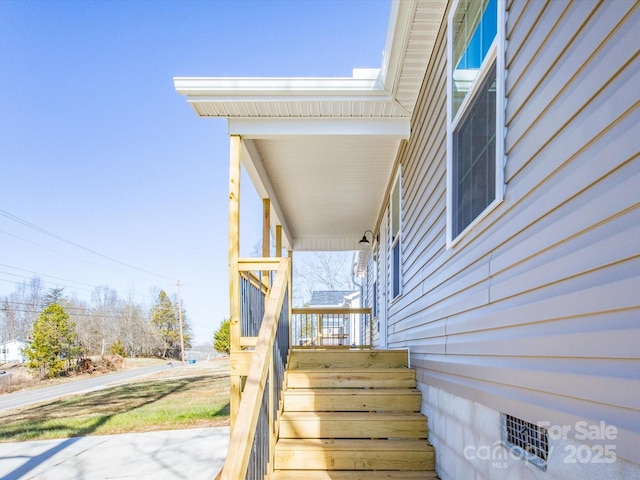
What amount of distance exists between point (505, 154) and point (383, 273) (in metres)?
5.11

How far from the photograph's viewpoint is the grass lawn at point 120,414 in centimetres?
861

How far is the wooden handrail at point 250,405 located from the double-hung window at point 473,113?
128 centimetres

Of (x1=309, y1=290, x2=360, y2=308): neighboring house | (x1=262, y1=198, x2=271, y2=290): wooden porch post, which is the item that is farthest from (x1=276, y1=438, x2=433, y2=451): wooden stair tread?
(x1=309, y1=290, x2=360, y2=308): neighboring house

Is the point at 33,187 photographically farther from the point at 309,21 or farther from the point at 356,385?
the point at 356,385

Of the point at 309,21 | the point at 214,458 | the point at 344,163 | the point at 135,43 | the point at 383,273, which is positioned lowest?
→ the point at 214,458

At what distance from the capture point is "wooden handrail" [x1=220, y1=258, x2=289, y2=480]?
179cm

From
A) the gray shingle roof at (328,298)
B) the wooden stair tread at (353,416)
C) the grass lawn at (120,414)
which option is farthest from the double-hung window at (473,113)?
the gray shingle roof at (328,298)

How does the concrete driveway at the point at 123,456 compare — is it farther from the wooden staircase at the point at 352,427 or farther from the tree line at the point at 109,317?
the tree line at the point at 109,317

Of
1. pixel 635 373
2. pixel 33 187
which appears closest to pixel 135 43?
pixel 635 373

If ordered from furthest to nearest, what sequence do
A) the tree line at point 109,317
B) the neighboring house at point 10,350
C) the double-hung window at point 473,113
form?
the neighboring house at point 10,350 → the tree line at point 109,317 → the double-hung window at point 473,113

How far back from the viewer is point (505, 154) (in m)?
1.98

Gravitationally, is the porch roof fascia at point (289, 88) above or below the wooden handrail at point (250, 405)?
above

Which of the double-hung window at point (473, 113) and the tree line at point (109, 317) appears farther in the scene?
the tree line at point (109, 317)

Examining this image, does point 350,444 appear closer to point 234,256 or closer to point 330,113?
point 234,256
